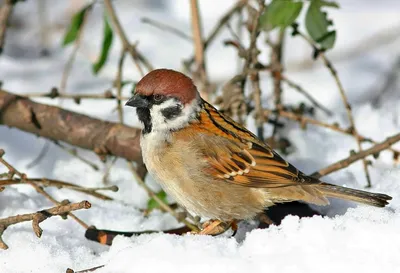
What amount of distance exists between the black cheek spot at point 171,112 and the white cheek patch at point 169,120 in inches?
0.4

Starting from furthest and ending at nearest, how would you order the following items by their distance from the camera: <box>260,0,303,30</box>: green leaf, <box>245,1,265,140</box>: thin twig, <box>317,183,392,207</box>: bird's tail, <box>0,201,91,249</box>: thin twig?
<box>245,1,265,140</box>: thin twig, <box>260,0,303,30</box>: green leaf, <box>317,183,392,207</box>: bird's tail, <box>0,201,91,249</box>: thin twig

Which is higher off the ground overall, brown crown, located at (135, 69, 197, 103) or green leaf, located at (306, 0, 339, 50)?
green leaf, located at (306, 0, 339, 50)

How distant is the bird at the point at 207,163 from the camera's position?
3.23m

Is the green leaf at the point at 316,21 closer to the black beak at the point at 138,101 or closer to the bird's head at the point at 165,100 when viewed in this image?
the bird's head at the point at 165,100

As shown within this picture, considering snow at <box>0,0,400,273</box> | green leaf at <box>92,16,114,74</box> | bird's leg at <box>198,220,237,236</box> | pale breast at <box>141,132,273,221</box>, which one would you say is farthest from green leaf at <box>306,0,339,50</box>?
green leaf at <box>92,16,114,74</box>

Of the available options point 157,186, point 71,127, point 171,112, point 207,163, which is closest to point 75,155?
point 71,127

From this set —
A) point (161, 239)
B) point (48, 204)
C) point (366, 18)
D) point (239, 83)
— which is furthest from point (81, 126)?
point (366, 18)

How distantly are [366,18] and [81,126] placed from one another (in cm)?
435

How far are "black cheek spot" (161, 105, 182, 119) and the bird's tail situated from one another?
0.74m

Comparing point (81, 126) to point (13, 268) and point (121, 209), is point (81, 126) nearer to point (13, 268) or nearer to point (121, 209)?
point (121, 209)

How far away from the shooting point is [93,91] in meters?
5.58

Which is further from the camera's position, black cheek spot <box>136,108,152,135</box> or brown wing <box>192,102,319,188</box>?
black cheek spot <box>136,108,152,135</box>

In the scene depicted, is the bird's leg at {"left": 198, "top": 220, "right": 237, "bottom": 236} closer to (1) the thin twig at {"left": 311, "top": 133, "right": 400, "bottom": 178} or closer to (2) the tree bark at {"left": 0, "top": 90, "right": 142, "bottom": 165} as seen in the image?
(1) the thin twig at {"left": 311, "top": 133, "right": 400, "bottom": 178}

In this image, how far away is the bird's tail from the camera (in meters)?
2.95
